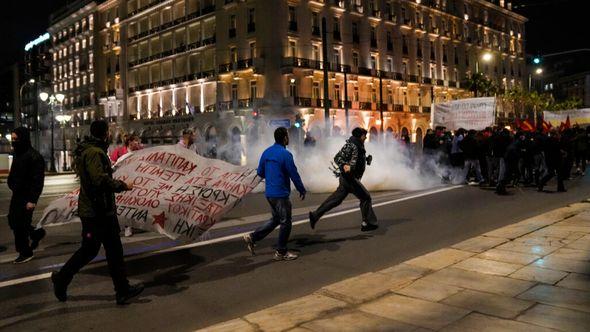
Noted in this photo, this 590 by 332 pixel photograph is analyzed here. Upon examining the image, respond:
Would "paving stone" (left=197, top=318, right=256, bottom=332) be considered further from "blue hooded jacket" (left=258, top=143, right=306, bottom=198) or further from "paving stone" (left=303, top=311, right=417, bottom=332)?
"blue hooded jacket" (left=258, top=143, right=306, bottom=198)

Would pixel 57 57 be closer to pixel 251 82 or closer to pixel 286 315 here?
pixel 251 82

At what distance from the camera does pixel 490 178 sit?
15.7m

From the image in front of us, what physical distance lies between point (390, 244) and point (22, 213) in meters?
5.30

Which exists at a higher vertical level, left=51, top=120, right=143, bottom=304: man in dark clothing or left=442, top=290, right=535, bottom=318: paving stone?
left=51, top=120, right=143, bottom=304: man in dark clothing

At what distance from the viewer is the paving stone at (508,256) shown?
21.4ft

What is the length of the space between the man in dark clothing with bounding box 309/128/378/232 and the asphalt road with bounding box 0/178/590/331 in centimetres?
30

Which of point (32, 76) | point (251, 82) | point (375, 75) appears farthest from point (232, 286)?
point (375, 75)

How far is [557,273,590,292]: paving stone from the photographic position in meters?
5.45

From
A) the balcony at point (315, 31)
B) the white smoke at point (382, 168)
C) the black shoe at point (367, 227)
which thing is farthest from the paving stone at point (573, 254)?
the balcony at point (315, 31)

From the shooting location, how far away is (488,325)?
A: 4.43m

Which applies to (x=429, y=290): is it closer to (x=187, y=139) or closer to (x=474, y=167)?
(x=187, y=139)

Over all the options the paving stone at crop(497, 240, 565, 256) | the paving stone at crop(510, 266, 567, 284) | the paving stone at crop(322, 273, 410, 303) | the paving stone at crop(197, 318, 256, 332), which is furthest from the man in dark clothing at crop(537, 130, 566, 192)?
the paving stone at crop(197, 318, 256, 332)

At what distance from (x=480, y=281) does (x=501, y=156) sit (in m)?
10.0

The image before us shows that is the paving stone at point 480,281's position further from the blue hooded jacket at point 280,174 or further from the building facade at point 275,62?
the building facade at point 275,62
